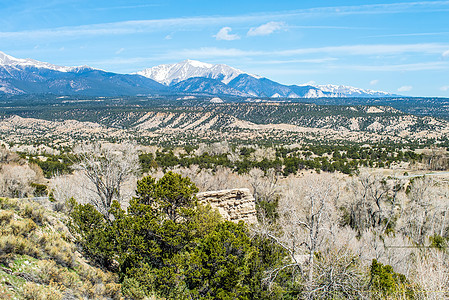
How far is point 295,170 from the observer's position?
5578 cm

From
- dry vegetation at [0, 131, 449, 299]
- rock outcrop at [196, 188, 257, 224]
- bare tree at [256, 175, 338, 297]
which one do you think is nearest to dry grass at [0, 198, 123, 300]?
dry vegetation at [0, 131, 449, 299]

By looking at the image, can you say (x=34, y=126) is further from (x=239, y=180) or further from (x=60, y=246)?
(x=60, y=246)

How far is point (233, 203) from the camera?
2523 centimetres

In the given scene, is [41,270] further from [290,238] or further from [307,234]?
[307,234]

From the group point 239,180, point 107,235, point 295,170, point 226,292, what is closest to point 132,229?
point 107,235

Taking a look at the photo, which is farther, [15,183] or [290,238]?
[15,183]

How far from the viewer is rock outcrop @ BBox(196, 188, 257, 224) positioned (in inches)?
974

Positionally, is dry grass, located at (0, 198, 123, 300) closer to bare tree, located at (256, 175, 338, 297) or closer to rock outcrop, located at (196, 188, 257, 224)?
bare tree, located at (256, 175, 338, 297)

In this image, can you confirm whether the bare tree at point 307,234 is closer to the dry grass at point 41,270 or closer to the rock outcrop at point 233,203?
the rock outcrop at point 233,203

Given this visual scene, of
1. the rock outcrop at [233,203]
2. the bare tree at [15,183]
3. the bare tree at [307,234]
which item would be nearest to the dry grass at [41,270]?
the bare tree at [307,234]

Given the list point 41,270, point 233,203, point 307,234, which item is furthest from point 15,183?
point 307,234

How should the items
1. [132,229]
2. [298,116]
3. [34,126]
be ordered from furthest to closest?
Result: [298,116] → [34,126] → [132,229]

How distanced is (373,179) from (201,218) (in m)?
27.4

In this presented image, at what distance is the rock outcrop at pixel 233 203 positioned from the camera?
81.1ft
